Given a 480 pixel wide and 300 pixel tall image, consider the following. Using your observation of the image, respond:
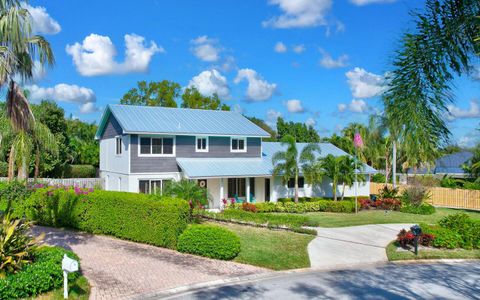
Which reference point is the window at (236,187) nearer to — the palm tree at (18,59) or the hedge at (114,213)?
the hedge at (114,213)

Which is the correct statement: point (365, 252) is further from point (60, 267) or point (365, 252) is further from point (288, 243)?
point (60, 267)

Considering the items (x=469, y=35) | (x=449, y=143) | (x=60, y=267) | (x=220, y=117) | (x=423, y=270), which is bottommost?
(x=423, y=270)

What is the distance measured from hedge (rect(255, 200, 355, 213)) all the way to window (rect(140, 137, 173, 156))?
710 centimetres

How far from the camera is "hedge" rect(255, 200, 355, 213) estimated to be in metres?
27.7

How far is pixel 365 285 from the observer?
38.7 ft

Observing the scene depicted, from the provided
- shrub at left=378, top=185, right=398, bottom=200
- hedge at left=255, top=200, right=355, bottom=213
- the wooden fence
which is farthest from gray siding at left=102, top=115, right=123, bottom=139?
the wooden fence

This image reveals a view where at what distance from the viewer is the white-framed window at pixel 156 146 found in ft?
88.2

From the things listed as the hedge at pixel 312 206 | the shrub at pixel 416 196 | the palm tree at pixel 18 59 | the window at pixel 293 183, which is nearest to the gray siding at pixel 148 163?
the hedge at pixel 312 206

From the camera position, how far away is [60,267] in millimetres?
10016

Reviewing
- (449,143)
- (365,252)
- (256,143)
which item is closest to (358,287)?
(365,252)

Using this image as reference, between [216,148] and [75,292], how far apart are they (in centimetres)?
2022

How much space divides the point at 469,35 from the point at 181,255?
1227 centimetres

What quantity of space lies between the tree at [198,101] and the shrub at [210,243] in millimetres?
43228

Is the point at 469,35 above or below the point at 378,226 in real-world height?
above
